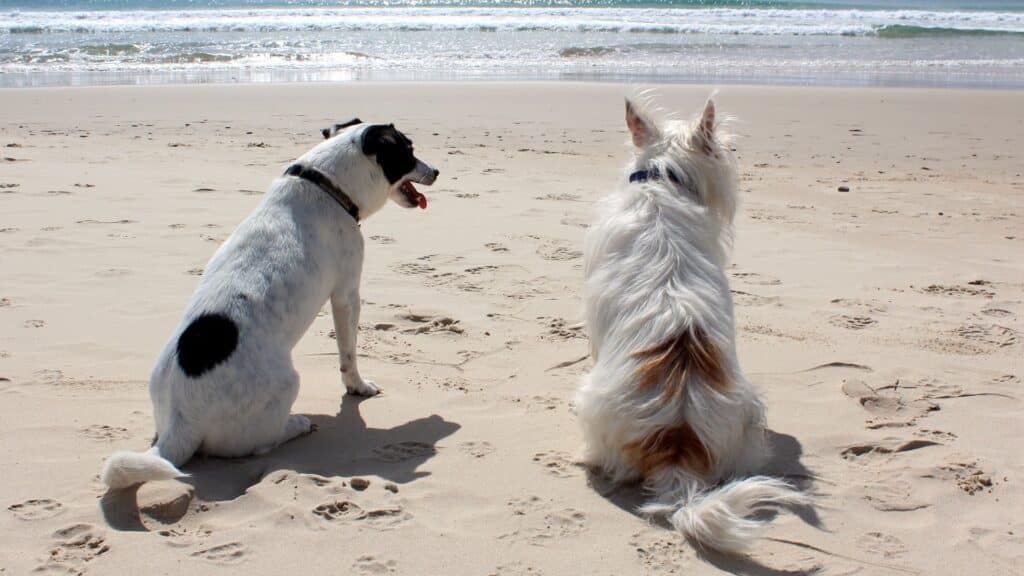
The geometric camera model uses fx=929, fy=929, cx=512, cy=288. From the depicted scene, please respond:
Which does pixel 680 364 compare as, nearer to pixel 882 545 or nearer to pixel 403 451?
pixel 882 545

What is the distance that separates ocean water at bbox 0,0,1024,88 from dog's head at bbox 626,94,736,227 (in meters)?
13.8

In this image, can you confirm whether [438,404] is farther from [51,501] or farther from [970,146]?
[970,146]

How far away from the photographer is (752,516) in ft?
10.8

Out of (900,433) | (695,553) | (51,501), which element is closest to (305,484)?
(51,501)

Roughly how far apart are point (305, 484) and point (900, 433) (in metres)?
2.49

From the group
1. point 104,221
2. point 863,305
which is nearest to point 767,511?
point 863,305

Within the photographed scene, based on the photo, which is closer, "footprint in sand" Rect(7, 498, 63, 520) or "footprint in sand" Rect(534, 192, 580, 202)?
"footprint in sand" Rect(7, 498, 63, 520)

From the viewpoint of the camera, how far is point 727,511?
3098mm

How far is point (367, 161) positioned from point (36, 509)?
Answer: 2056mm

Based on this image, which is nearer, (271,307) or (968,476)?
(968,476)

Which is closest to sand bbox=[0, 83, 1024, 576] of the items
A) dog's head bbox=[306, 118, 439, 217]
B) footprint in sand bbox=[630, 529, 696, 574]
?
footprint in sand bbox=[630, 529, 696, 574]

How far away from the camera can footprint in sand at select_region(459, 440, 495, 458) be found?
12.6 feet

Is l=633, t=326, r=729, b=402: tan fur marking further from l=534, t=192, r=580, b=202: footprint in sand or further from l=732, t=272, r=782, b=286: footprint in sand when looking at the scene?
l=534, t=192, r=580, b=202: footprint in sand

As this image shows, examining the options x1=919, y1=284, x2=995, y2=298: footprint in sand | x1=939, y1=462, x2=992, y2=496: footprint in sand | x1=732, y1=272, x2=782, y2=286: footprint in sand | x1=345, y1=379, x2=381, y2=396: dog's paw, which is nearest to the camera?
x1=939, y1=462, x2=992, y2=496: footprint in sand
